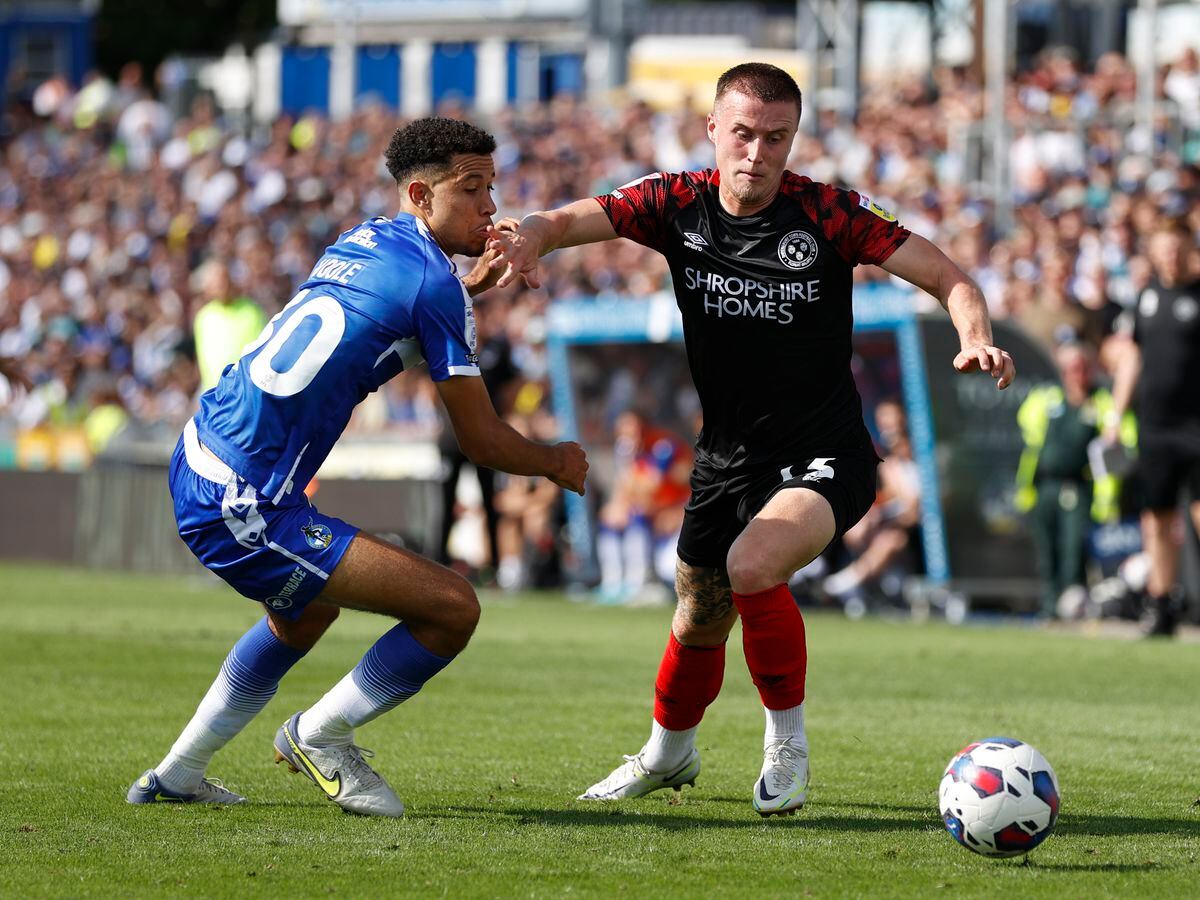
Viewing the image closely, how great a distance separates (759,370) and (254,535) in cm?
178

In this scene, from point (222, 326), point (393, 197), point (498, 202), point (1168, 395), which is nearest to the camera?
point (1168, 395)

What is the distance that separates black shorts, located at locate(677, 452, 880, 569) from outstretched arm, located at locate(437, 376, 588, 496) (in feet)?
2.38

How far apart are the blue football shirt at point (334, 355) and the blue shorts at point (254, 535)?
0.19ft

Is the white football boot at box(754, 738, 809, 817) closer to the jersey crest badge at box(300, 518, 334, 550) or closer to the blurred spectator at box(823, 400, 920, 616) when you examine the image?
the jersey crest badge at box(300, 518, 334, 550)

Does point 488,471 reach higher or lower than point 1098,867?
lower

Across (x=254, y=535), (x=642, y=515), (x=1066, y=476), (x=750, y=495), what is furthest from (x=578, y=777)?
(x=642, y=515)

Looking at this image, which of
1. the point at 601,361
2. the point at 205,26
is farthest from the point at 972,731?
the point at 205,26

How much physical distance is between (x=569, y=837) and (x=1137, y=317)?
8922 millimetres

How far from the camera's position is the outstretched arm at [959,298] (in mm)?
5996

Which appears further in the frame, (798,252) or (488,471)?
(488,471)

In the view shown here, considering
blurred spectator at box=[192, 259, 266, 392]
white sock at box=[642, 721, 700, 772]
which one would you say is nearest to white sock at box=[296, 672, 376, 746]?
white sock at box=[642, 721, 700, 772]

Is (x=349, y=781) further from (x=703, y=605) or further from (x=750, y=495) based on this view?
(x=750, y=495)

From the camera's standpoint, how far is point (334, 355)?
5.96m

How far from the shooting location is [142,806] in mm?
6363
